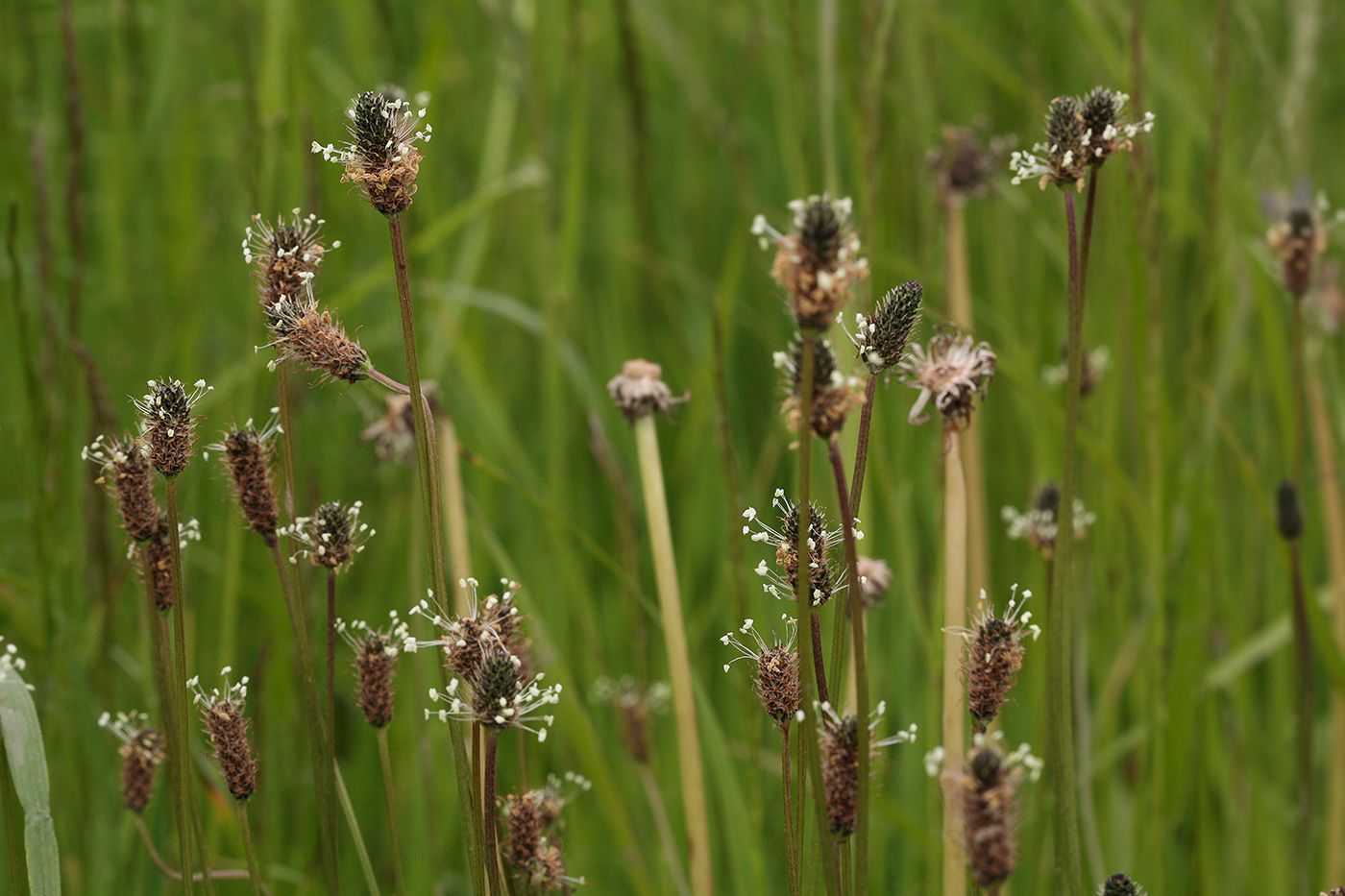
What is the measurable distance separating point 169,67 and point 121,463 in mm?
2433

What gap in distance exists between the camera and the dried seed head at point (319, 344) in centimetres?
104

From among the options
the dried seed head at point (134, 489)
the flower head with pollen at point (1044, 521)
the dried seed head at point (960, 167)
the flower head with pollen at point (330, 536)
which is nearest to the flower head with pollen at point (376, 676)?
the flower head with pollen at point (330, 536)

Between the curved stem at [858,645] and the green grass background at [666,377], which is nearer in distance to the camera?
the curved stem at [858,645]

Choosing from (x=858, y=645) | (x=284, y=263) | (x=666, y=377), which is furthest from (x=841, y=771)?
(x=666, y=377)

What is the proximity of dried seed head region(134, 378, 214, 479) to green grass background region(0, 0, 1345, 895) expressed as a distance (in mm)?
699

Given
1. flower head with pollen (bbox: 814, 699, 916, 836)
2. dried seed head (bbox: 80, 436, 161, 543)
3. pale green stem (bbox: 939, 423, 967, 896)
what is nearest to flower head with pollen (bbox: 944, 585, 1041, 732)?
flower head with pollen (bbox: 814, 699, 916, 836)

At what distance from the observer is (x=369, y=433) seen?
188cm

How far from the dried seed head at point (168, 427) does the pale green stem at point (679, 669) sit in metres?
0.70

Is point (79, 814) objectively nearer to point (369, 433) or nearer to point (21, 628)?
point (21, 628)

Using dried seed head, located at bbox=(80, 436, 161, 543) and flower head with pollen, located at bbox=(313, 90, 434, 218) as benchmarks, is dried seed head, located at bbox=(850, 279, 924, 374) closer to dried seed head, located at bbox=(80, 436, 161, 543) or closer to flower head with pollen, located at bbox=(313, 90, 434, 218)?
flower head with pollen, located at bbox=(313, 90, 434, 218)

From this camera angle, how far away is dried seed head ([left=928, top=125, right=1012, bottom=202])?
2.38 m

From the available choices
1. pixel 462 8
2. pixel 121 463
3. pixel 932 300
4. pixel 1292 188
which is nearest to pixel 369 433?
pixel 121 463

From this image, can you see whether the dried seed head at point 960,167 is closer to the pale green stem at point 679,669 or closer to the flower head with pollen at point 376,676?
the pale green stem at point 679,669

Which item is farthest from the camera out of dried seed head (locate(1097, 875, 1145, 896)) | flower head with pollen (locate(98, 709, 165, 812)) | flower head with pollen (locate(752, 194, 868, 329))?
flower head with pollen (locate(98, 709, 165, 812))
